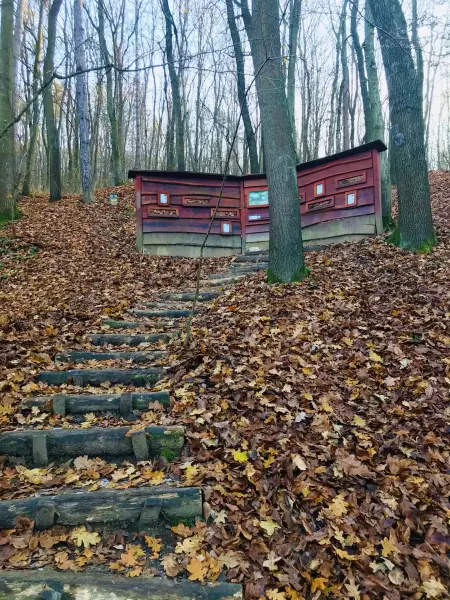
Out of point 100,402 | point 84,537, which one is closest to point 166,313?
point 100,402

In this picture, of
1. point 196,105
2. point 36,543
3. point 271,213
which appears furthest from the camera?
point 196,105

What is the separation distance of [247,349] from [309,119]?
2526 cm

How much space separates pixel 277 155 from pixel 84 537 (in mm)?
6091

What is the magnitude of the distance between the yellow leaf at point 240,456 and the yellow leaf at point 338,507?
0.70 metres

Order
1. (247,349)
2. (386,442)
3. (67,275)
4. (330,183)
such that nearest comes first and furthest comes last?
1. (386,442)
2. (247,349)
3. (67,275)
4. (330,183)

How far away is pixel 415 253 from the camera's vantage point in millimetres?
7238

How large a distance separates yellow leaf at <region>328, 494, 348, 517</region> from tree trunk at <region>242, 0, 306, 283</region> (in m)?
4.30

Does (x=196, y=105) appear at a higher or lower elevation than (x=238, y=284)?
higher

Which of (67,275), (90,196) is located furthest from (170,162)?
(67,275)

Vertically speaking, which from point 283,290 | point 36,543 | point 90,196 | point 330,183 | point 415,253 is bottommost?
point 36,543

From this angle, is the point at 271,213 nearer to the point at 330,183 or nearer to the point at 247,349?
the point at 247,349

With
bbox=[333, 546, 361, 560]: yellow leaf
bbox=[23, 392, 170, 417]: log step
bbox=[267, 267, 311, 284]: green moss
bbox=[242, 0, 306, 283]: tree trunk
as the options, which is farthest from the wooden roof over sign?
bbox=[333, 546, 361, 560]: yellow leaf

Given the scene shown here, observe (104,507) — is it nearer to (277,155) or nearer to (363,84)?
(277,155)

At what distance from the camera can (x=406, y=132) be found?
24.6ft
